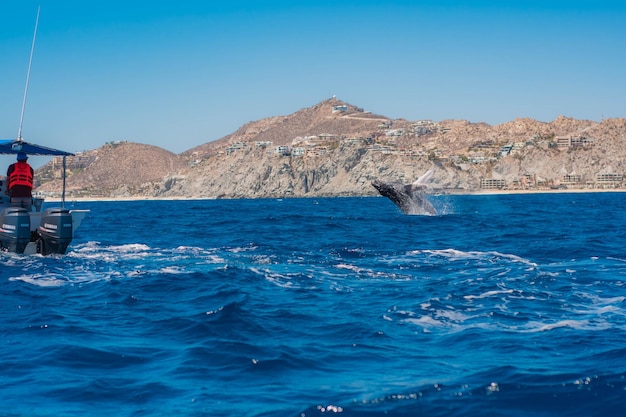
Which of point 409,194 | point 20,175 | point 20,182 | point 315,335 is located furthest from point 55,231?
point 409,194

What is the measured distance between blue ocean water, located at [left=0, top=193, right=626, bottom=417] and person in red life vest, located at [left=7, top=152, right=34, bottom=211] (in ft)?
10.5

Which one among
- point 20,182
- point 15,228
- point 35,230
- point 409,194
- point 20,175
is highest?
point 409,194

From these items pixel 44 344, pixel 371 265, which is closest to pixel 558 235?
pixel 371 265

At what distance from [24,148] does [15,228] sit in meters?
4.64

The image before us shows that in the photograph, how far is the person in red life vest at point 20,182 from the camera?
32.1 meters

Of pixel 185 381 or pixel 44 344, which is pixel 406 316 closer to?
pixel 185 381

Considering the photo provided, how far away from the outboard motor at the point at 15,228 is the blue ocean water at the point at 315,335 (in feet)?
1.92

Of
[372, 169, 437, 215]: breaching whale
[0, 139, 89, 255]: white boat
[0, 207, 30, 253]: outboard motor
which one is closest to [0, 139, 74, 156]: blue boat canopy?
[0, 139, 89, 255]: white boat

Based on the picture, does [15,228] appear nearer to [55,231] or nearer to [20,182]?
[55,231]

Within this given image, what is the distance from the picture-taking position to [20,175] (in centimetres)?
3219

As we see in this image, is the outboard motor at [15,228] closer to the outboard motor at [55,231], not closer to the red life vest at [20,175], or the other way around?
the outboard motor at [55,231]

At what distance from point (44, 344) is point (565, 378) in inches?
419

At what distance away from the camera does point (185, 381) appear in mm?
11945

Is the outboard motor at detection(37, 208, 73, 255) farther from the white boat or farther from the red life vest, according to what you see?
the red life vest
